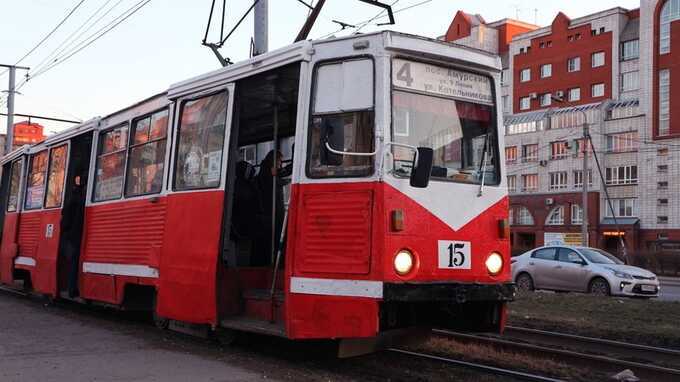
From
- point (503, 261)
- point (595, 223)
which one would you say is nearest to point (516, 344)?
point (503, 261)

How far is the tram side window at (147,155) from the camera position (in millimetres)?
10008

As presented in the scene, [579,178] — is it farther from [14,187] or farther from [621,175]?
[14,187]

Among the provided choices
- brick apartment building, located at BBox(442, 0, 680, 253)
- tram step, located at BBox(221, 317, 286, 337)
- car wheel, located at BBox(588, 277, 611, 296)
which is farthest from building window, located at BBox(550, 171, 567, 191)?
tram step, located at BBox(221, 317, 286, 337)

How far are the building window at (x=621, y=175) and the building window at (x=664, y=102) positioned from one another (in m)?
3.84

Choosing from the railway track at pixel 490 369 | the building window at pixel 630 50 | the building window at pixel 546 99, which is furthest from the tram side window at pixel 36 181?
the building window at pixel 546 99

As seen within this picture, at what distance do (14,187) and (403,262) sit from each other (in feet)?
39.2

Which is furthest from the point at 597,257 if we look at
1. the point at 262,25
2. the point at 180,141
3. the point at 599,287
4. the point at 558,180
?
the point at 558,180

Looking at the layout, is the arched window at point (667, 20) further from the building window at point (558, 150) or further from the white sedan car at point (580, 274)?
the white sedan car at point (580, 274)

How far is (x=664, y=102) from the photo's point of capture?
6044 cm

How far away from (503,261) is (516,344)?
255 cm

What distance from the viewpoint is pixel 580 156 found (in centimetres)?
6406

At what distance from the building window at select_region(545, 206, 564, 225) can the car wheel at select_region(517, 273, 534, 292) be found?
152ft

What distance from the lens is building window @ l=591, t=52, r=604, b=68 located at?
6770 centimetres

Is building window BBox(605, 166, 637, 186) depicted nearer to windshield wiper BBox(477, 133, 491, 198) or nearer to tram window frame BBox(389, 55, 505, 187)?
tram window frame BBox(389, 55, 505, 187)
